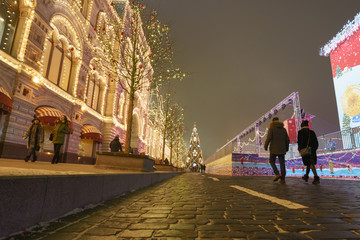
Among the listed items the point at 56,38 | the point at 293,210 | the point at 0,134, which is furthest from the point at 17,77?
the point at 293,210

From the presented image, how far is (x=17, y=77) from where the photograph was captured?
1210 cm

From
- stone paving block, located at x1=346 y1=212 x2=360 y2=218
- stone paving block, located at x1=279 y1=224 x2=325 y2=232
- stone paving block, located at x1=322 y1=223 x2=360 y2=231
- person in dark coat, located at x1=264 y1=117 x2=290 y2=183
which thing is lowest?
stone paving block, located at x1=279 y1=224 x2=325 y2=232

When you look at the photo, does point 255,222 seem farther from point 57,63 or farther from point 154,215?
point 57,63

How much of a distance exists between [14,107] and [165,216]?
12921 mm

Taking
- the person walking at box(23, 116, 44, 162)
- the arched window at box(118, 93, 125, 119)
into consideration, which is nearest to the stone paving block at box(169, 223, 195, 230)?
Answer: the person walking at box(23, 116, 44, 162)

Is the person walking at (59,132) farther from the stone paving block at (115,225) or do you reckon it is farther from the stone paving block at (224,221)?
the stone paving block at (224,221)

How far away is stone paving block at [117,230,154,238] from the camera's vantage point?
1853mm

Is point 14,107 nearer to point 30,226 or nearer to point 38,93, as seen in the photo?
point 38,93

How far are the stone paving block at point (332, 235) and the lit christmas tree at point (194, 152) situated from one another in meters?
88.3

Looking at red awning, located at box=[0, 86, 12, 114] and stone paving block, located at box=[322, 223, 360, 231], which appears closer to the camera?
stone paving block, located at box=[322, 223, 360, 231]

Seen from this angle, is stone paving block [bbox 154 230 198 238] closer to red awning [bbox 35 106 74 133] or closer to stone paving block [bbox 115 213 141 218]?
stone paving block [bbox 115 213 141 218]

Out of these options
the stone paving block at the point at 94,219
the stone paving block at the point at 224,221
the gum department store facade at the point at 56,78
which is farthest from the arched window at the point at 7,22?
the stone paving block at the point at 224,221

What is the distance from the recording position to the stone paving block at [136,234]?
185 cm

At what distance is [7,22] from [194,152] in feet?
268
